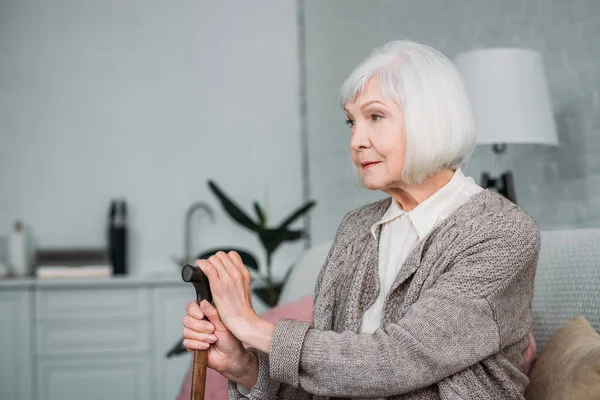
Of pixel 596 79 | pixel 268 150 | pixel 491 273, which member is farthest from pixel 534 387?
pixel 268 150

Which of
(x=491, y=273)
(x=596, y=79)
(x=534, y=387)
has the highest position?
(x=596, y=79)

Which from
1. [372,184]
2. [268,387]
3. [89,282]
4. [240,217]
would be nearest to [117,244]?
[89,282]

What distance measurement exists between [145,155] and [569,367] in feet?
12.4

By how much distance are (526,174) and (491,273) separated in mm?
1822

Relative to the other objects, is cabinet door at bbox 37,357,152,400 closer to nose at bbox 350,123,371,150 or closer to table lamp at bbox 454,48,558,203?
table lamp at bbox 454,48,558,203

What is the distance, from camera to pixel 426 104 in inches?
56.4

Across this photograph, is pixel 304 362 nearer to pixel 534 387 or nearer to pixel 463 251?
pixel 463 251

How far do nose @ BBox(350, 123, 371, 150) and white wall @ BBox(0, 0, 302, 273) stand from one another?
3522 millimetres

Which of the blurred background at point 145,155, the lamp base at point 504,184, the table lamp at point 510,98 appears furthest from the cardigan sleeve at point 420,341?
the blurred background at point 145,155

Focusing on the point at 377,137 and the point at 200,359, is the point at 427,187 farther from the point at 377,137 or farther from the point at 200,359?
the point at 200,359

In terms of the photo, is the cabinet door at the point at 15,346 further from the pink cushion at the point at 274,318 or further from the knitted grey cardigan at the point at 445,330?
the knitted grey cardigan at the point at 445,330

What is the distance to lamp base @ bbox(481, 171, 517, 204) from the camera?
279 centimetres

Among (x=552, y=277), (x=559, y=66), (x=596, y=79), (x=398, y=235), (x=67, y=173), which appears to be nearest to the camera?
(x=398, y=235)

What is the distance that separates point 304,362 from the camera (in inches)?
51.6
